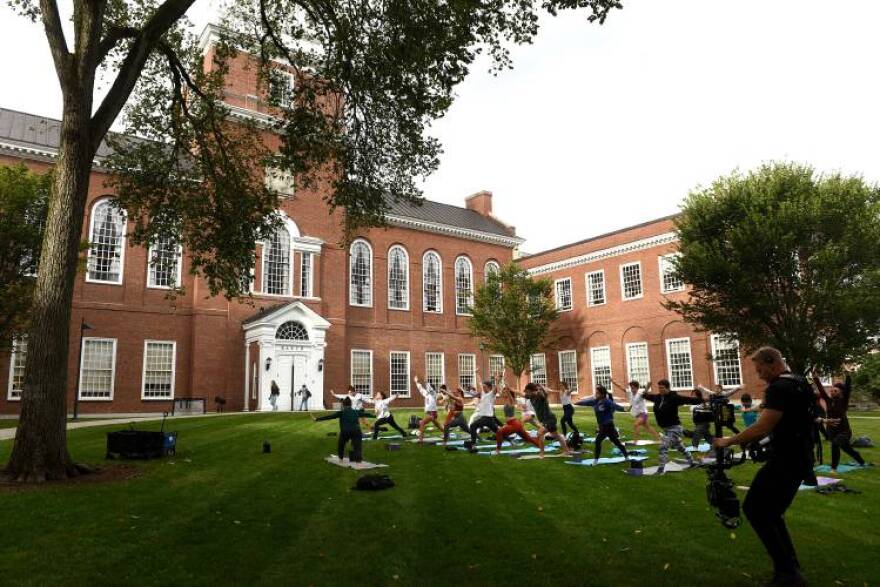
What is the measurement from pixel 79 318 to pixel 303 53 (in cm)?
1980

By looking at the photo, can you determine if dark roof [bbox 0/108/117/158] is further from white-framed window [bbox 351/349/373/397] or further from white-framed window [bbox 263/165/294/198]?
white-framed window [bbox 351/349/373/397]

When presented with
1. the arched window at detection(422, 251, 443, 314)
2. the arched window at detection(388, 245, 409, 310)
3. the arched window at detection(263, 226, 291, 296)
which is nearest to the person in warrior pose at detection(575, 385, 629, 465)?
Result: the arched window at detection(263, 226, 291, 296)

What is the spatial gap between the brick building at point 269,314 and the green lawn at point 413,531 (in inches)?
497

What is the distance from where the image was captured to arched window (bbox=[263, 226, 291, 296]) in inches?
1278

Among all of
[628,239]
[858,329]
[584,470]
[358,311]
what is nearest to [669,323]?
[628,239]

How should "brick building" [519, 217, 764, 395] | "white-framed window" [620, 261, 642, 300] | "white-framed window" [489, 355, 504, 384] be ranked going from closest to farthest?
"brick building" [519, 217, 764, 395] < "white-framed window" [620, 261, 642, 300] < "white-framed window" [489, 355, 504, 384]

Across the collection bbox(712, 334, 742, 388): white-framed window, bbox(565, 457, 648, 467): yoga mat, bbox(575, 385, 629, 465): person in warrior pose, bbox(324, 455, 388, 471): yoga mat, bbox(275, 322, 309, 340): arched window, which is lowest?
bbox(565, 457, 648, 467): yoga mat

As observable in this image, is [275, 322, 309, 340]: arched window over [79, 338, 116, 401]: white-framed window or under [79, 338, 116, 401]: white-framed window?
over

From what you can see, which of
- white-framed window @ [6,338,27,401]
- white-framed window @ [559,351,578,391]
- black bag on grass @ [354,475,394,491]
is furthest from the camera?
white-framed window @ [559,351,578,391]

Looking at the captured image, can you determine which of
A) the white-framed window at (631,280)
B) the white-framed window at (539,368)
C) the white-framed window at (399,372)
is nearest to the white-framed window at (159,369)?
the white-framed window at (399,372)

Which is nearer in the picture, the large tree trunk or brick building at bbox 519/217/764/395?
the large tree trunk

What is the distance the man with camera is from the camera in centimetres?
468

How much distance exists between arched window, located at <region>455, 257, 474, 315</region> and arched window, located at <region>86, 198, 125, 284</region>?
2143cm

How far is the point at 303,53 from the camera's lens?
15.3 m
